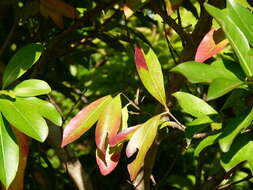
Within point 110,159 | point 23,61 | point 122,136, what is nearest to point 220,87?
point 122,136

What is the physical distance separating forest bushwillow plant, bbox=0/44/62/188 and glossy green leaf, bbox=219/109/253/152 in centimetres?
39

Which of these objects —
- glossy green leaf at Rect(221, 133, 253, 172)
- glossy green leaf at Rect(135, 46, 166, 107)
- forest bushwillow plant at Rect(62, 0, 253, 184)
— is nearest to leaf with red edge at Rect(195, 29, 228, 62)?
forest bushwillow plant at Rect(62, 0, 253, 184)

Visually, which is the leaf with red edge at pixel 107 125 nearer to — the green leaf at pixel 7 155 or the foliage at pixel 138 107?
the foliage at pixel 138 107

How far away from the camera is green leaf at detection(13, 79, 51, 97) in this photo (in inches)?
45.8

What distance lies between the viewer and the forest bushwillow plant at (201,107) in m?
0.93

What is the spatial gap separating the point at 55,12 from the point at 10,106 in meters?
0.58

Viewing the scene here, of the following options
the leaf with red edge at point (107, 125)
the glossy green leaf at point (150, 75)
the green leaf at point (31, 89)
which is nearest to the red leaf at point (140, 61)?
the glossy green leaf at point (150, 75)

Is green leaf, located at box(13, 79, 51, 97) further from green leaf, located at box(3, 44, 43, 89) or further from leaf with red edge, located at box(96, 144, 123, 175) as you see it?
leaf with red edge, located at box(96, 144, 123, 175)

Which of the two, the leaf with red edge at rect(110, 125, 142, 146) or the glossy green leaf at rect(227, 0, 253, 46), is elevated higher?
the glossy green leaf at rect(227, 0, 253, 46)

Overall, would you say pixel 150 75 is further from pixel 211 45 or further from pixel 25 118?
pixel 25 118

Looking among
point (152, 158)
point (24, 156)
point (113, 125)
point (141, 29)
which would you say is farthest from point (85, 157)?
point (113, 125)

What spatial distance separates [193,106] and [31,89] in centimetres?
38

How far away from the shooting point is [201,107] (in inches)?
44.9

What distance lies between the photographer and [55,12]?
1.60 meters
